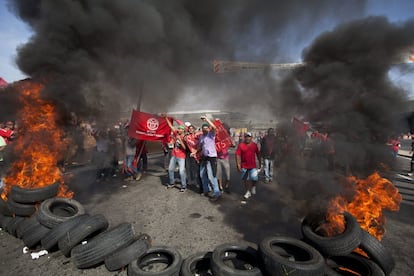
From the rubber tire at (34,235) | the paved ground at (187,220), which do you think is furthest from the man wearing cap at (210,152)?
the rubber tire at (34,235)

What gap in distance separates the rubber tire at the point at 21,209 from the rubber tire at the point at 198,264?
333cm

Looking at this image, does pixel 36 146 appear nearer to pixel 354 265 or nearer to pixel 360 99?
pixel 354 265

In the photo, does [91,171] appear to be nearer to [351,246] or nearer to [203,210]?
[203,210]

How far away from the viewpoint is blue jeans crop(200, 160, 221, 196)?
6373 millimetres

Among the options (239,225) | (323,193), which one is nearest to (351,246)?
(323,193)

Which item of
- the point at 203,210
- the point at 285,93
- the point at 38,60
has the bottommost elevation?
the point at 203,210

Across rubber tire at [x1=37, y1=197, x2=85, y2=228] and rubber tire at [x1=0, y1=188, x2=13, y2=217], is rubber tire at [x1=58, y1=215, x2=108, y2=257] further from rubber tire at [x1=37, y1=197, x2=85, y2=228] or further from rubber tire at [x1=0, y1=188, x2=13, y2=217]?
rubber tire at [x1=0, y1=188, x2=13, y2=217]

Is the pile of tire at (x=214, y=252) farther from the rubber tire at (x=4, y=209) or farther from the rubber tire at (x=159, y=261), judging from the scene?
the rubber tire at (x=4, y=209)

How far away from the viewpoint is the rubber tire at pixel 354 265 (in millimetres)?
2832

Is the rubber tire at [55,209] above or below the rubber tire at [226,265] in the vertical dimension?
above

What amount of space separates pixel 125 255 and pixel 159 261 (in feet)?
1.82

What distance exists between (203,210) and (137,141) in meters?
4.02

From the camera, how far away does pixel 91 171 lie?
9.73 meters

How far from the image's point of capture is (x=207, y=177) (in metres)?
6.75
